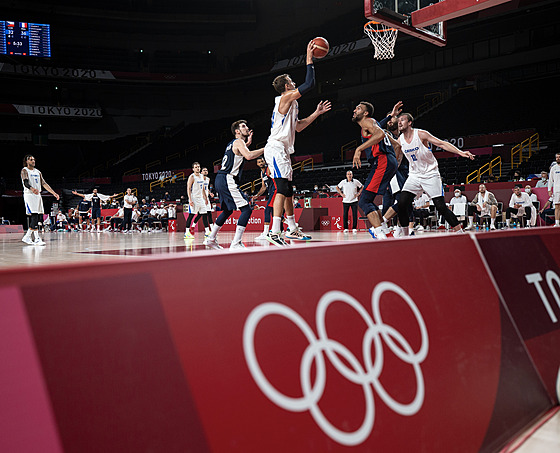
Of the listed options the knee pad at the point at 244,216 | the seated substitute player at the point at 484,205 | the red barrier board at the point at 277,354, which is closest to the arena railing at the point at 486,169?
the seated substitute player at the point at 484,205

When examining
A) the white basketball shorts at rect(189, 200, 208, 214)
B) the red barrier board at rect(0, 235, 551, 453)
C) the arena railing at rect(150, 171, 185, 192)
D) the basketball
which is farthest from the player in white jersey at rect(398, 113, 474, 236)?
the arena railing at rect(150, 171, 185, 192)

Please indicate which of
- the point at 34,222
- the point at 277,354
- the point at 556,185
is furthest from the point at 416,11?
the point at 277,354

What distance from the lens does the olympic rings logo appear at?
4.75 ft

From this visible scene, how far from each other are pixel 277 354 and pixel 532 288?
6.34ft

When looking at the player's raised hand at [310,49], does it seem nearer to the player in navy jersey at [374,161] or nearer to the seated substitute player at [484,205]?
the player in navy jersey at [374,161]

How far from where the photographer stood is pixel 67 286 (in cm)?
114

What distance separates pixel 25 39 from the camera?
108 feet

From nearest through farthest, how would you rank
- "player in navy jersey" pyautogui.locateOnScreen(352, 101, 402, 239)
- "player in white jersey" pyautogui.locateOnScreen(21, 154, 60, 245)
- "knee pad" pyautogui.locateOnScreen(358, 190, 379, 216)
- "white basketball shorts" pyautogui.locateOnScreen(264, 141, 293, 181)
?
"white basketball shorts" pyautogui.locateOnScreen(264, 141, 293, 181) < "player in navy jersey" pyautogui.locateOnScreen(352, 101, 402, 239) < "knee pad" pyautogui.locateOnScreen(358, 190, 379, 216) < "player in white jersey" pyautogui.locateOnScreen(21, 154, 60, 245)

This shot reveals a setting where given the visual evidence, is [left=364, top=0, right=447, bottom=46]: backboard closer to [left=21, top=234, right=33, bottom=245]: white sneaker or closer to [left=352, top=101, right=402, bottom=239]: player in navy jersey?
[left=352, top=101, right=402, bottom=239]: player in navy jersey

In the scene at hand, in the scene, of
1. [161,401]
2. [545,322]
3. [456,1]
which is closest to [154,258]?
[161,401]

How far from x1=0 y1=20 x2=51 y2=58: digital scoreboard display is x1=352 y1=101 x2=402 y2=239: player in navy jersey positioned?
107 ft

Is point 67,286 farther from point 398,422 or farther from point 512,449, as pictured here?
point 512,449

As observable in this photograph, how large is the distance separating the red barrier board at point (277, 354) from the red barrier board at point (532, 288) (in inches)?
10.2

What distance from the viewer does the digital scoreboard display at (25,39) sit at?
1278 inches
